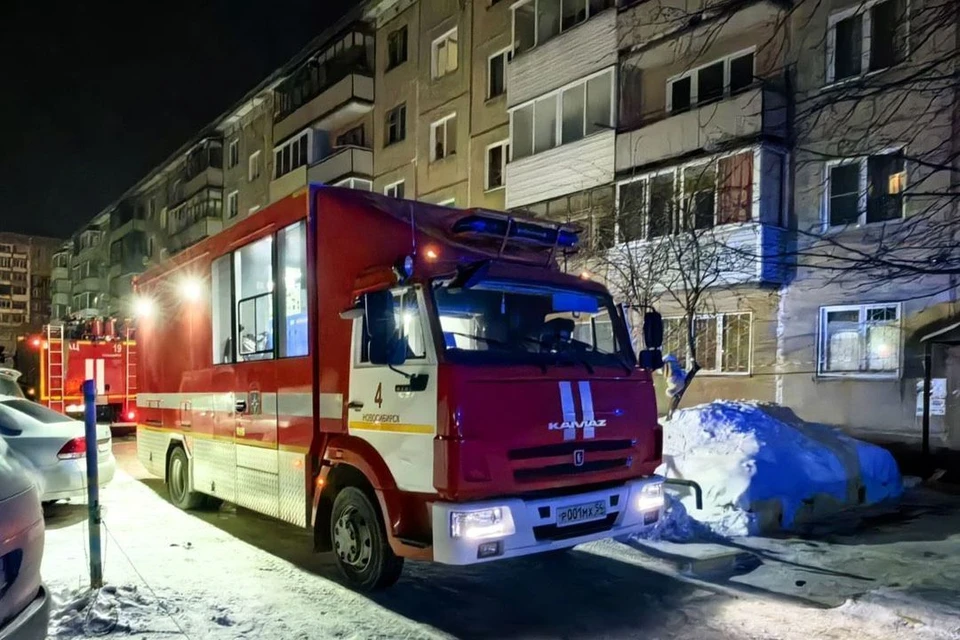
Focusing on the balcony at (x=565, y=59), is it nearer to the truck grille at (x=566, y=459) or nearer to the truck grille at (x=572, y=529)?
the truck grille at (x=566, y=459)

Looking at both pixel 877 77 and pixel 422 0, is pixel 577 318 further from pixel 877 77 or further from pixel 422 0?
pixel 422 0

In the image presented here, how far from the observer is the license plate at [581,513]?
5.27 metres

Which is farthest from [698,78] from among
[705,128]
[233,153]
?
[233,153]

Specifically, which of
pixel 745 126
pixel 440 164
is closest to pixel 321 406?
pixel 745 126

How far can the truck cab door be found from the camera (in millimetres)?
5066

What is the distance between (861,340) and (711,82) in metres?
7.13

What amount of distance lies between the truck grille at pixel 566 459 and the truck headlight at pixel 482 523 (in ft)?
0.94

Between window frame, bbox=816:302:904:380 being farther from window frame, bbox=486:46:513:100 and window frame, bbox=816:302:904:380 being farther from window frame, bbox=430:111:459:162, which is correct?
window frame, bbox=430:111:459:162

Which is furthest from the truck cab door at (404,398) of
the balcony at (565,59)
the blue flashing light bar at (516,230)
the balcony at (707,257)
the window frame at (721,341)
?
the balcony at (565,59)

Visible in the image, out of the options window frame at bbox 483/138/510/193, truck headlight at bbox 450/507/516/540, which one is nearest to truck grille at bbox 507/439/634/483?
truck headlight at bbox 450/507/516/540

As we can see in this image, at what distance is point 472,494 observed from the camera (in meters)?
4.93

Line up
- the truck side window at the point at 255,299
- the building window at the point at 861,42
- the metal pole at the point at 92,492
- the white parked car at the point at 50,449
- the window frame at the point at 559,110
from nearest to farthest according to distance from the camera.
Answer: the metal pole at the point at 92,492
the truck side window at the point at 255,299
the white parked car at the point at 50,449
the building window at the point at 861,42
the window frame at the point at 559,110

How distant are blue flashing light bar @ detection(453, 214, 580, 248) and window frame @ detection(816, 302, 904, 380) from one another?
36.6ft

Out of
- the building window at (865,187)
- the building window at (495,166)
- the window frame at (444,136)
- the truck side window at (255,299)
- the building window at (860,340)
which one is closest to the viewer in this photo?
the truck side window at (255,299)
